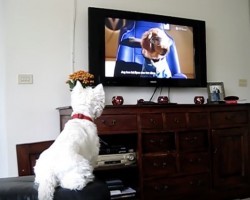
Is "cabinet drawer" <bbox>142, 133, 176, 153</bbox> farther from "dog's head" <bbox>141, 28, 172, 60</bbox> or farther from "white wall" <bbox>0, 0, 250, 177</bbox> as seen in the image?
"dog's head" <bbox>141, 28, 172, 60</bbox>

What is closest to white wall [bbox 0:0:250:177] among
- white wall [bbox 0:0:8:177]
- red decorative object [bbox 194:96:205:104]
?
white wall [bbox 0:0:8:177]

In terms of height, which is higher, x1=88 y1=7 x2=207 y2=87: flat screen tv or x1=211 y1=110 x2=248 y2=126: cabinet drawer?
x1=88 y1=7 x2=207 y2=87: flat screen tv

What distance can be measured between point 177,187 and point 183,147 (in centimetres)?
36

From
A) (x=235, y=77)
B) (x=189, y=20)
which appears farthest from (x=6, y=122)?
(x=235, y=77)

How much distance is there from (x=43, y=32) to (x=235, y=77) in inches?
95.1

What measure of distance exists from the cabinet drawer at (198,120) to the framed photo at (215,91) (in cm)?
58

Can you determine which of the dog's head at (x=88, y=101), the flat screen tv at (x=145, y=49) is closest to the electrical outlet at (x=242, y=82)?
the flat screen tv at (x=145, y=49)

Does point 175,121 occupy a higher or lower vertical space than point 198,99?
lower

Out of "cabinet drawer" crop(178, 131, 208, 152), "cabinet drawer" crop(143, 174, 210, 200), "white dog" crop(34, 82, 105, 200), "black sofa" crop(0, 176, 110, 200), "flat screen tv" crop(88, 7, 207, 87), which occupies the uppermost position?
"flat screen tv" crop(88, 7, 207, 87)

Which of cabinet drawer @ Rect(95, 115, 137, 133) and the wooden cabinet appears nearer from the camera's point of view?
cabinet drawer @ Rect(95, 115, 137, 133)

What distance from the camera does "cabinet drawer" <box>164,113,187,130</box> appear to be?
2680mm

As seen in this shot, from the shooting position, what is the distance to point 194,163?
2.77 m

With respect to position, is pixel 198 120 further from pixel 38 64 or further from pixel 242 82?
pixel 38 64

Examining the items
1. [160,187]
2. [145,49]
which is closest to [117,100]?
[145,49]
